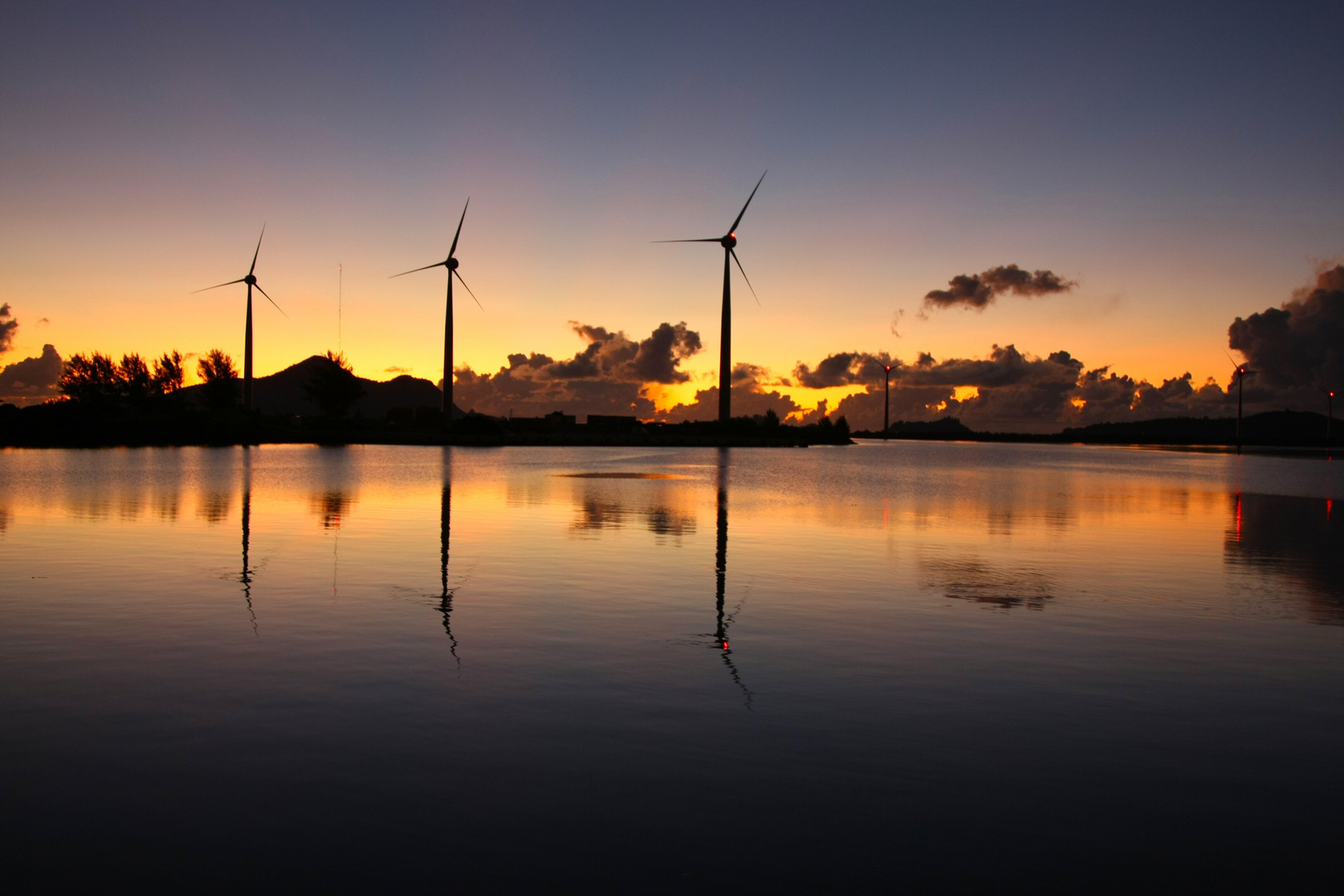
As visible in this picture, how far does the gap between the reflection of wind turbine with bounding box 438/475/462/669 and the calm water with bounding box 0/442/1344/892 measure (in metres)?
0.19

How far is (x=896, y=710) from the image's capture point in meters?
11.7

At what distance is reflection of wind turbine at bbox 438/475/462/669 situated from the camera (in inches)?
596

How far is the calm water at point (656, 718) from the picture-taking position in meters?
7.77

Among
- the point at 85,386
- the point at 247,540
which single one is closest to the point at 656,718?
the point at 247,540

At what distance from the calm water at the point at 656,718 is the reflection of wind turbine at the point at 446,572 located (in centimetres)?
19

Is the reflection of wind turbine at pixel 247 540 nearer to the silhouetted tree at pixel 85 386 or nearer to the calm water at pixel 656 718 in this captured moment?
the calm water at pixel 656 718

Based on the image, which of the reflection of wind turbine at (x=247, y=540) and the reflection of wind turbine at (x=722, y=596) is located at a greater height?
the reflection of wind turbine at (x=247, y=540)

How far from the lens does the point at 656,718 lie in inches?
442

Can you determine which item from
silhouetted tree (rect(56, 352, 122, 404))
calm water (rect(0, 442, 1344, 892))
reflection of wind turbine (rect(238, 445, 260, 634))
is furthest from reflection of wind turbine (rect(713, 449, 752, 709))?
silhouetted tree (rect(56, 352, 122, 404))

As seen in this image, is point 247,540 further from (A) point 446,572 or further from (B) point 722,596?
(B) point 722,596

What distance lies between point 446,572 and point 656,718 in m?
12.9

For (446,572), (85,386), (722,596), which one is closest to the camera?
(722,596)

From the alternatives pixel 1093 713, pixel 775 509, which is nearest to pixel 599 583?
pixel 1093 713

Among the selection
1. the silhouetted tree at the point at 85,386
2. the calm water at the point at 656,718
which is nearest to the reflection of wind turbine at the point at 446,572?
the calm water at the point at 656,718
